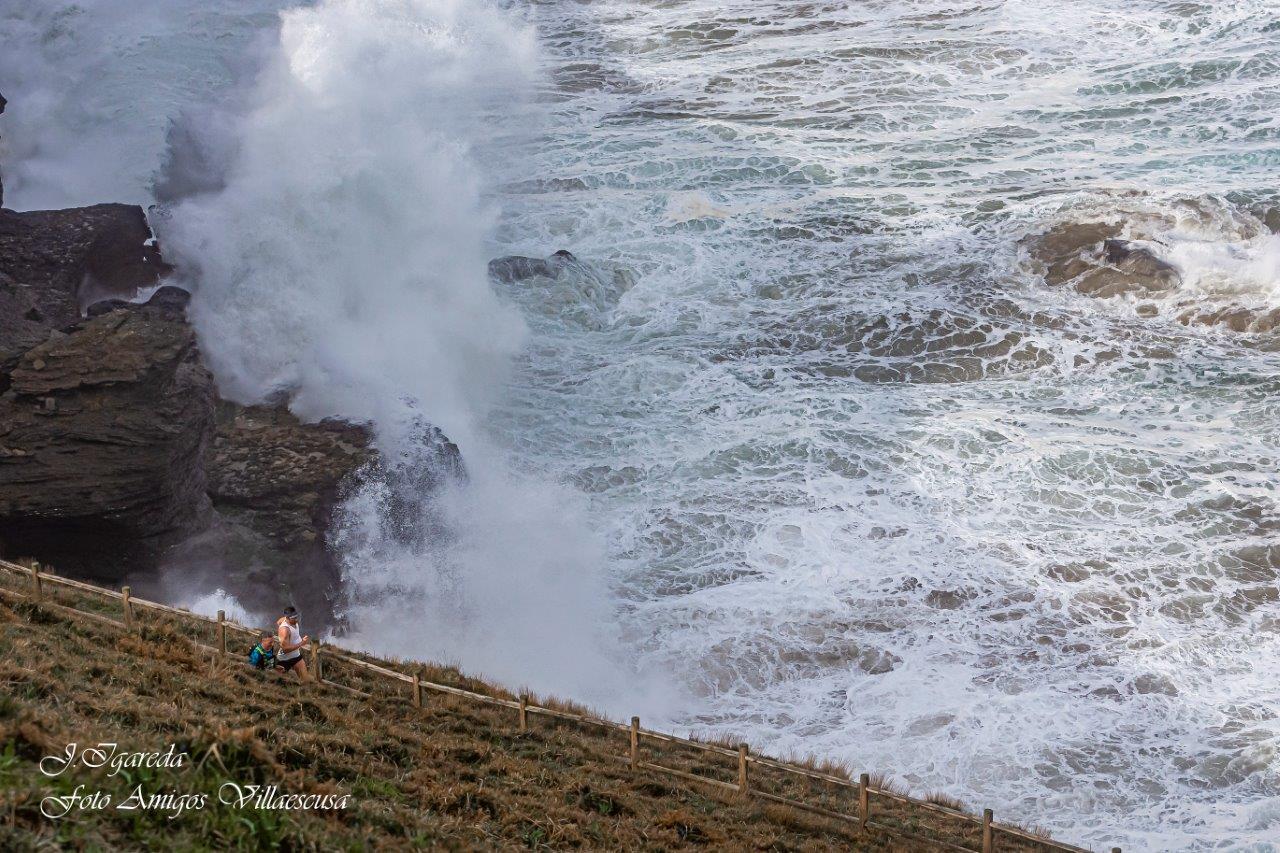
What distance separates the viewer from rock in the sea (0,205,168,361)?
1773 centimetres

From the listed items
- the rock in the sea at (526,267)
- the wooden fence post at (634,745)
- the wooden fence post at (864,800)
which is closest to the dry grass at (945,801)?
the wooden fence post at (864,800)

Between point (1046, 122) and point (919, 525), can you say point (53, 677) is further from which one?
point (1046, 122)

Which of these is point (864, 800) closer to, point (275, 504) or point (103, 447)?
point (275, 504)

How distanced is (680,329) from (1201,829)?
1342 centimetres

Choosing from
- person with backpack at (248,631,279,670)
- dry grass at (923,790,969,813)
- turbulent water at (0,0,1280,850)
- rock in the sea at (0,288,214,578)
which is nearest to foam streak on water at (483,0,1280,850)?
turbulent water at (0,0,1280,850)

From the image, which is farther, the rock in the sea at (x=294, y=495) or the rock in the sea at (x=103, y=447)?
the rock in the sea at (x=294, y=495)

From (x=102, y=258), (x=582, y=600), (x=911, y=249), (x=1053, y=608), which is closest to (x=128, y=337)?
(x=102, y=258)

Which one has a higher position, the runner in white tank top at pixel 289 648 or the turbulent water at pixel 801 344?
the turbulent water at pixel 801 344

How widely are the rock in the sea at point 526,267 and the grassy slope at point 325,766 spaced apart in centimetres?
1389

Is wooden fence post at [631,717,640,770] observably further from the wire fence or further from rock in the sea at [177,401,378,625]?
rock in the sea at [177,401,378,625]

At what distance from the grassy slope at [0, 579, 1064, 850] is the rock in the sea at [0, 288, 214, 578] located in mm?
2333

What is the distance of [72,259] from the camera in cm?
1888

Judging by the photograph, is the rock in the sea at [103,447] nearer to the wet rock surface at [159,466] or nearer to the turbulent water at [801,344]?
the wet rock surface at [159,466]

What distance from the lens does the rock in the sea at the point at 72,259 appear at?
1773 centimetres
